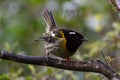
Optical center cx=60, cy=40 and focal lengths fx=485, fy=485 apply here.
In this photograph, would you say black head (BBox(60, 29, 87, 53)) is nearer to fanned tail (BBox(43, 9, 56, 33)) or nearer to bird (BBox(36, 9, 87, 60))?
bird (BBox(36, 9, 87, 60))

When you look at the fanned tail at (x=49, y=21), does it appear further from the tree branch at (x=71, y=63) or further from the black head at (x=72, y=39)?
the tree branch at (x=71, y=63)

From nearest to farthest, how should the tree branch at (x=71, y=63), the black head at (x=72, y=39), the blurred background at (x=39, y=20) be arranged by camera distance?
the tree branch at (x=71, y=63)
the black head at (x=72, y=39)
the blurred background at (x=39, y=20)

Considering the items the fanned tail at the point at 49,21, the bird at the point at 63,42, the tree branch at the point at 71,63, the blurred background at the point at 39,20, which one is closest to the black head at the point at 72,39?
the bird at the point at 63,42

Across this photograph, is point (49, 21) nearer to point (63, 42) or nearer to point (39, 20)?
point (63, 42)

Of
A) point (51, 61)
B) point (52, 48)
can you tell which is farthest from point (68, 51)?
point (51, 61)

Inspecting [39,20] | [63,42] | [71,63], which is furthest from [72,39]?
[39,20]

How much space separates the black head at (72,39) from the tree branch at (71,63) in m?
1.13

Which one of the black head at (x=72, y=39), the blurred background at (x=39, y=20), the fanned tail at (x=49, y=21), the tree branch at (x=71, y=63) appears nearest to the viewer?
the tree branch at (x=71, y=63)

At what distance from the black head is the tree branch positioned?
3.70 ft

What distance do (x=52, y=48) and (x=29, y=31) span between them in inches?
94.4

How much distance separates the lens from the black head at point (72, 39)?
464cm

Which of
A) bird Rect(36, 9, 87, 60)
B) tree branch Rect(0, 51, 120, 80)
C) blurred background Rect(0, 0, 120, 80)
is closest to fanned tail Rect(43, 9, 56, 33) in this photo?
bird Rect(36, 9, 87, 60)

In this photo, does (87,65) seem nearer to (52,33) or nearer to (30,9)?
(52,33)

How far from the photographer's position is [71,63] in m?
3.49
